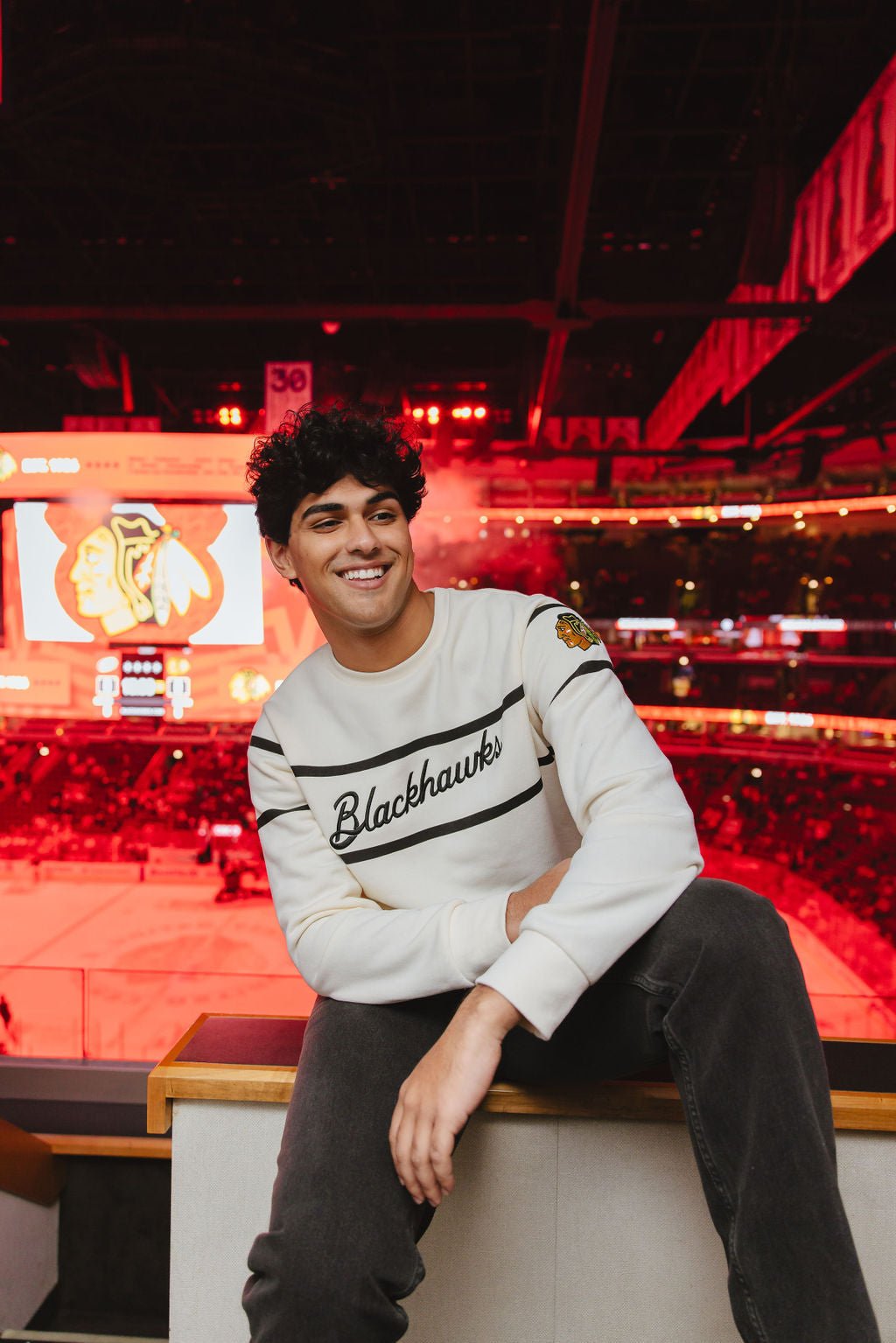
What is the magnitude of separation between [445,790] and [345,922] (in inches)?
8.4

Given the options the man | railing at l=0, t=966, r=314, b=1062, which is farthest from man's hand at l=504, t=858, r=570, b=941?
railing at l=0, t=966, r=314, b=1062

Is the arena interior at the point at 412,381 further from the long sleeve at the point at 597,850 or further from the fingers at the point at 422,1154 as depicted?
the fingers at the point at 422,1154

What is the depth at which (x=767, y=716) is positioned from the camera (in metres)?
8.58

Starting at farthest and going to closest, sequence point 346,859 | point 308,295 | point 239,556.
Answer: point 308,295, point 239,556, point 346,859

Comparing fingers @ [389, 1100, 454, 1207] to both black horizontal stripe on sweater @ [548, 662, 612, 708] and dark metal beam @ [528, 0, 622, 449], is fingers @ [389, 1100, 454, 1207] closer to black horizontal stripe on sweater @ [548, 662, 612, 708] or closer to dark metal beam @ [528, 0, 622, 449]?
black horizontal stripe on sweater @ [548, 662, 612, 708]

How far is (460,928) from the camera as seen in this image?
1.04 m

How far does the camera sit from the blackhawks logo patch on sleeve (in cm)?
115

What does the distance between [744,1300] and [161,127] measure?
528 cm

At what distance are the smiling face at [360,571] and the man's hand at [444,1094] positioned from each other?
506 millimetres

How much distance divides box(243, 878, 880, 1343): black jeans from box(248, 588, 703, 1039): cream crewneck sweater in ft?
0.34

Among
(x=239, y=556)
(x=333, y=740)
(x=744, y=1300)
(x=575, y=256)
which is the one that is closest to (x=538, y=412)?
(x=575, y=256)

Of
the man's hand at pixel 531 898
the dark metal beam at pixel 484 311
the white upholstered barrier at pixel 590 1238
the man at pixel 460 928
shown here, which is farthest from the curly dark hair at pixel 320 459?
the dark metal beam at pixel 484 311

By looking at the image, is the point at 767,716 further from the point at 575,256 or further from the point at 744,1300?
the point at 744,1300

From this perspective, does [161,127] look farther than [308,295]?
No
